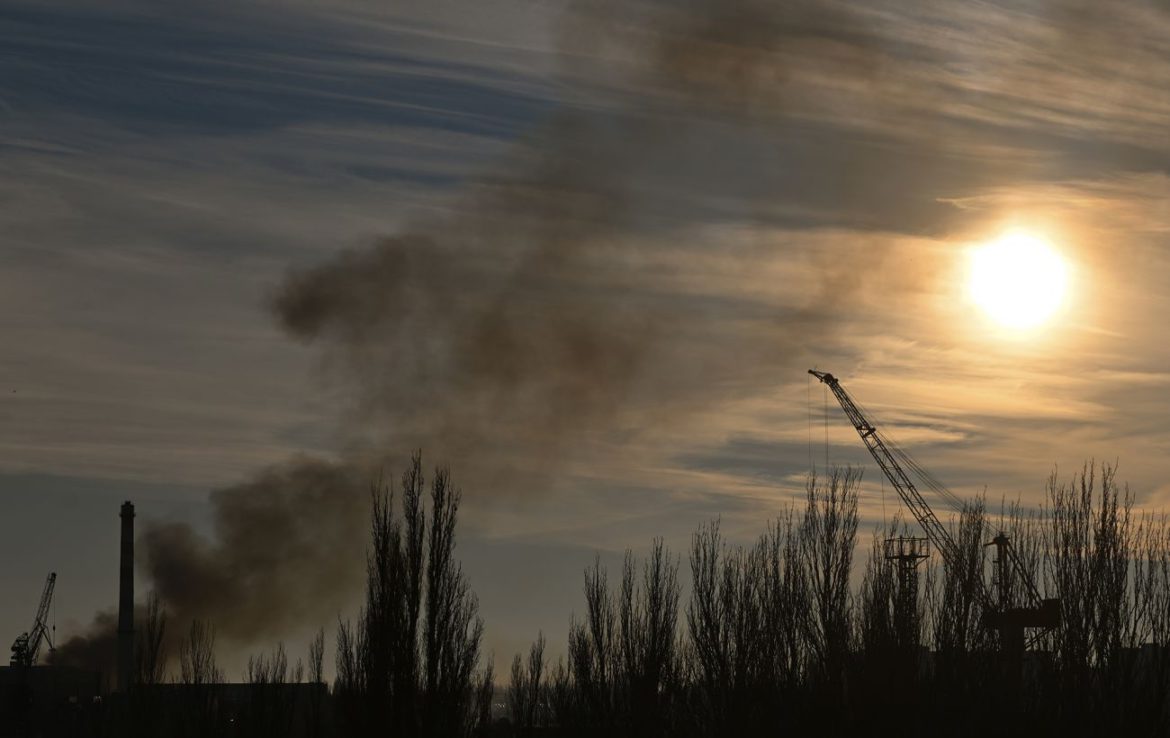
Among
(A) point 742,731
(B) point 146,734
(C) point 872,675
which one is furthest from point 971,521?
(B) point 146,734

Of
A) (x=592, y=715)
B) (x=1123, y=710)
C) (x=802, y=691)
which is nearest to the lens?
(x=1123, y=710)

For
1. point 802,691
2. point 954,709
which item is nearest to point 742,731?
point 802,691

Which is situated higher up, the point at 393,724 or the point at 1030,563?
the point at 1030,563

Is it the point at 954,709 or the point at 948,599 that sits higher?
the point at 948,599

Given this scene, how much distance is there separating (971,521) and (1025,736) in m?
6.70

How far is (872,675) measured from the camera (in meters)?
38.3

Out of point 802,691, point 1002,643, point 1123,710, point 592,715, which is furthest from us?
point 592,715

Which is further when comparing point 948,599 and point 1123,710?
point 948,599

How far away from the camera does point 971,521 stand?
131 ft

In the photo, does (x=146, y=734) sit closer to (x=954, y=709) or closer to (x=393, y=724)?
(x=393, y=724)

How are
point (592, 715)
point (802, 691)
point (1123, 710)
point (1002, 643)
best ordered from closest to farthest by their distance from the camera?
point (1123, 710), point (1002, 643), point (802, 691), point (592, 715)

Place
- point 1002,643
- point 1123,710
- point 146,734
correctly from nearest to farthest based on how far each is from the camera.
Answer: point 1123,710, point 1002,643, point 146,734

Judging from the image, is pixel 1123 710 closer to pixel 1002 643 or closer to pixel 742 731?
pixel 1002 643

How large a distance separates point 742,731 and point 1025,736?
7975 millimetres
